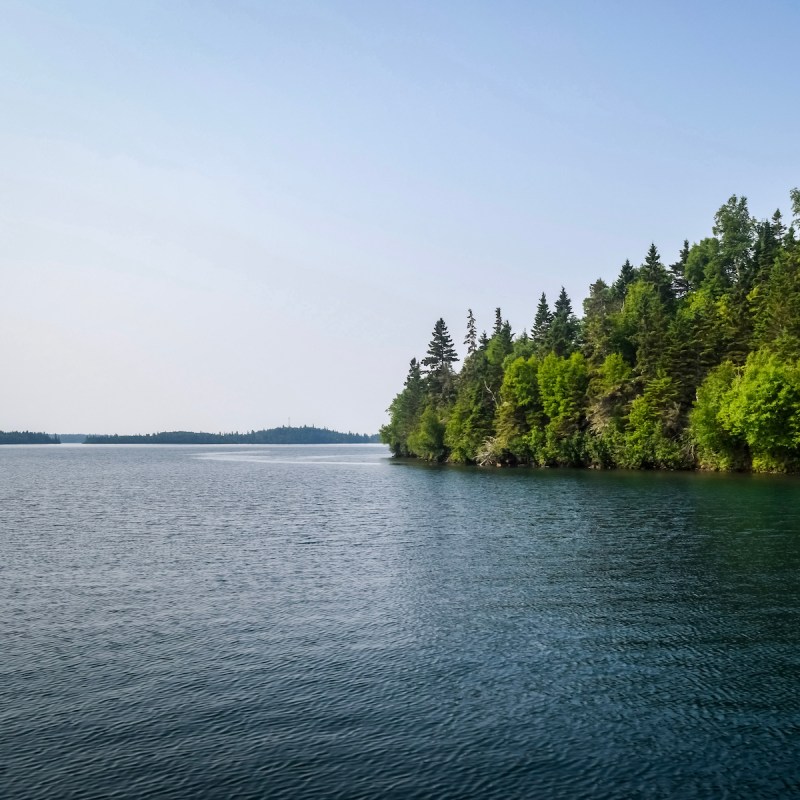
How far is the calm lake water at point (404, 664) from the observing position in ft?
44.3

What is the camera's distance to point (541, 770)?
531 inches

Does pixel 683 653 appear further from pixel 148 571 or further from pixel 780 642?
pixel 148 571

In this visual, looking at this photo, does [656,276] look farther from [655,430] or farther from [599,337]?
[655,430]

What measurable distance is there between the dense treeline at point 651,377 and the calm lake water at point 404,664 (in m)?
49.5

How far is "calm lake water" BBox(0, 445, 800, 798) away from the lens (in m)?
13.5

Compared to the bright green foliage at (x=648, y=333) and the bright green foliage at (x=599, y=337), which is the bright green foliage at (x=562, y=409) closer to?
the bright green foliage at (x=599, y=337)

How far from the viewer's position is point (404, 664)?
1975cm

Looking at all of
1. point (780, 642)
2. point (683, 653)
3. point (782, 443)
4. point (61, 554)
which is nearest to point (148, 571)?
point (61, 554)

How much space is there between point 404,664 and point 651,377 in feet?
312

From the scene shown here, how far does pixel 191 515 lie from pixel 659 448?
229ft

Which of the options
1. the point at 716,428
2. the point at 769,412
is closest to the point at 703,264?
the point at 716,428

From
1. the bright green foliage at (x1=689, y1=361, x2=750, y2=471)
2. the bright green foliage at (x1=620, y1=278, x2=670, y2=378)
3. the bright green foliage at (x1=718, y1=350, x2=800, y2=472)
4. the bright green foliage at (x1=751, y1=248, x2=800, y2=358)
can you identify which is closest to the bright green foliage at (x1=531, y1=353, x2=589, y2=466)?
the bright green foliage at (x1=620, y1=278, x2=670, y2=378)

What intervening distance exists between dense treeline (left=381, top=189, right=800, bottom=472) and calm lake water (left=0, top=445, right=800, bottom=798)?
49.5 metres

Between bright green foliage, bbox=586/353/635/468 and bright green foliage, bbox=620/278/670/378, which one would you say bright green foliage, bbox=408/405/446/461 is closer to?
bright green foliage, bbox=586/353/635/468
